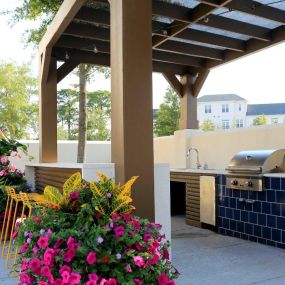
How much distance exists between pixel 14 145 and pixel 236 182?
315 centimetres

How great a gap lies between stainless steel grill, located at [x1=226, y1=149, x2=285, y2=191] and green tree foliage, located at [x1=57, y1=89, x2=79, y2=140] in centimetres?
1607

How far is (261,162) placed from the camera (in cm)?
441

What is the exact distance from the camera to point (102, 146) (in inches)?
425

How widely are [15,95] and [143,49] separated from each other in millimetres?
15639

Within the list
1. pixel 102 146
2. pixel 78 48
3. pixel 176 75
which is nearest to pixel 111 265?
pixel 78 48

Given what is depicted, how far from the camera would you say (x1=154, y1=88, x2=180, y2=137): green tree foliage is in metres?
26.3

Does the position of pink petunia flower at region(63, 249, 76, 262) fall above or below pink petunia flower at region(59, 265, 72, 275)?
above

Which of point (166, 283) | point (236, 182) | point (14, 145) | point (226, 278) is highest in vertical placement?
point (14, 145)

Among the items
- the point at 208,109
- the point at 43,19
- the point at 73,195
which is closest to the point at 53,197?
the point at 73,195

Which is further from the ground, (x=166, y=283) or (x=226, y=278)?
(x=166, y=283)

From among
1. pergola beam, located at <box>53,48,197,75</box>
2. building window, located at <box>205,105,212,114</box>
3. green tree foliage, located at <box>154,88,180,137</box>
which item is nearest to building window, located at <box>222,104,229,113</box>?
building window, located at <box>205,105,212,114</box>

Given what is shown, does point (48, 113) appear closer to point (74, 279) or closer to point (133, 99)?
point (133, 99)

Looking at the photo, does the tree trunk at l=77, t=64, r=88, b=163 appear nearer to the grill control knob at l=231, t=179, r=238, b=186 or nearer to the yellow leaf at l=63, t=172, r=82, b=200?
the grill control knob at l=231, t=179, r=238, b=186

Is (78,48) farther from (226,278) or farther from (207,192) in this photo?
(226,278)
